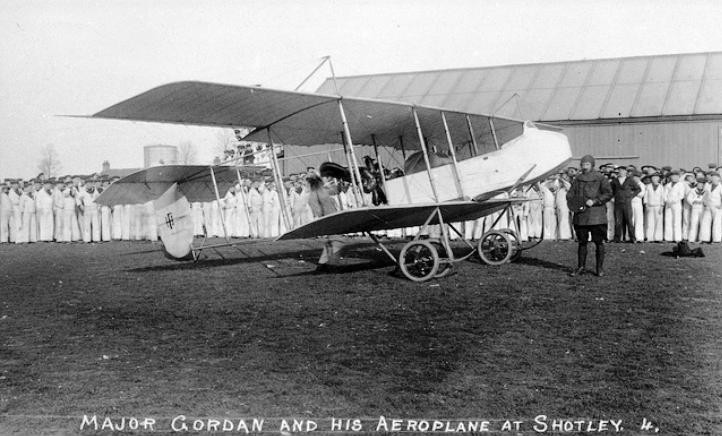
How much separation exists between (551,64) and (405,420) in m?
30.9

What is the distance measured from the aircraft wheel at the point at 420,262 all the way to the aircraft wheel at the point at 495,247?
1.69 m

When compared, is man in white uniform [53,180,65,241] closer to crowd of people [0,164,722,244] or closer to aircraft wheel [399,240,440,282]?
crowd of people [0,164,722,244]

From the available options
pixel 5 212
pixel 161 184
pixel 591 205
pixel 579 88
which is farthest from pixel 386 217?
pixel 579 88

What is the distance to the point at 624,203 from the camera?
679 inches

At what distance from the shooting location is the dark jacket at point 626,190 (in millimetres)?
17125

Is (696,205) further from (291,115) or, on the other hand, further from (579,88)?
(579,88)

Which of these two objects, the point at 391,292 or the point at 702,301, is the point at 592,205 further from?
the point at 391,292

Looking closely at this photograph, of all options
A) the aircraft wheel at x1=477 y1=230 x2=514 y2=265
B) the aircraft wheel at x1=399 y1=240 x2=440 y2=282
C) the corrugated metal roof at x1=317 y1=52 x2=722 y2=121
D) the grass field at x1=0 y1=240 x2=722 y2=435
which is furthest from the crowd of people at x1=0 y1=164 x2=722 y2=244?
the corrugated metal roof at x1=317 y1=52 x2=722 y2=121

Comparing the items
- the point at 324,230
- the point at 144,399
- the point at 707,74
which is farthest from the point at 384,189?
the point at 707,74

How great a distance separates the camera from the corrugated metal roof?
90.3 ft

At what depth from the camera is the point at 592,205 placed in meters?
10.7

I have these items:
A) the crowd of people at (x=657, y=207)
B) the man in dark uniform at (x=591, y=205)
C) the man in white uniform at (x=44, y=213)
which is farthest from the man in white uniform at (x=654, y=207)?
the man in white uniform at (x=44, y=213)

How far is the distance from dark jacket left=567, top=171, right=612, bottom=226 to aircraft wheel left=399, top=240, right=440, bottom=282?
7.99 feet

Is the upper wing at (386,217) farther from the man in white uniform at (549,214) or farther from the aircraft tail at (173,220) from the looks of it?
the man in white uniform at (549,214)
